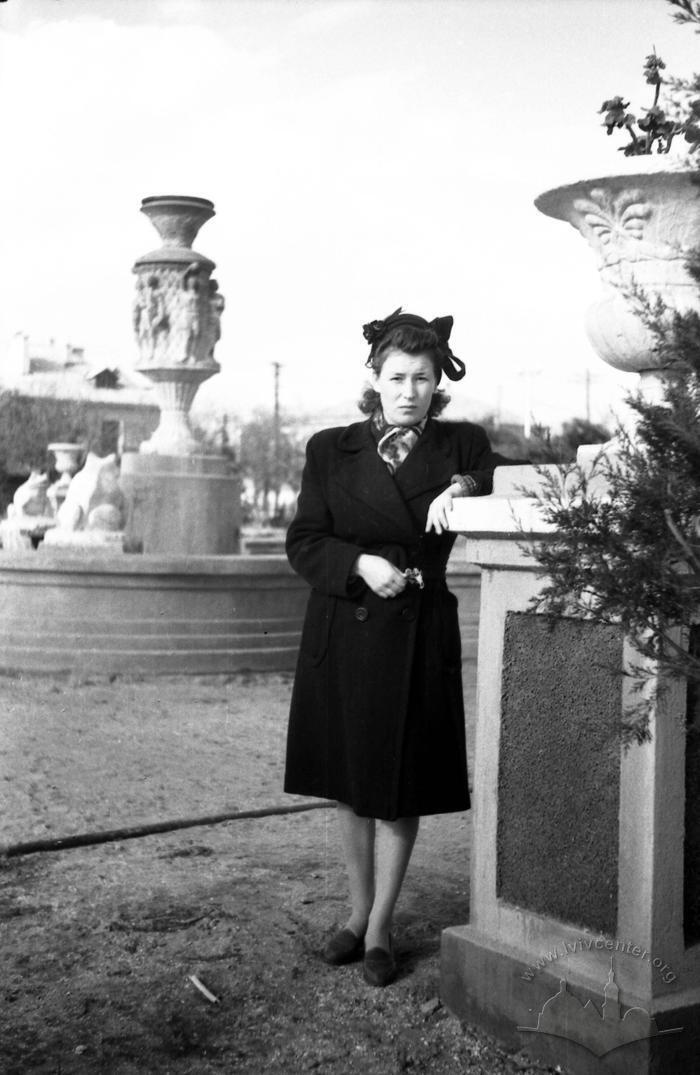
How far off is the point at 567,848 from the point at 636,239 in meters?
1.62

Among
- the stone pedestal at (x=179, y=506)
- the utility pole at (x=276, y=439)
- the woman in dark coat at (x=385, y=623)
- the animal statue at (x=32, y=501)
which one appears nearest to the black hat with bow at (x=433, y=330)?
the woman in dark coat at (x=385, y=623)

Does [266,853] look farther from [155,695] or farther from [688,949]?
[155,695]

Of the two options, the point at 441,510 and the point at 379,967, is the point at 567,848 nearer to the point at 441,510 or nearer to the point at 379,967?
the point at 379,967

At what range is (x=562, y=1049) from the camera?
360cm

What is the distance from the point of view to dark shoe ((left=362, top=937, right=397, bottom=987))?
4.14 metres

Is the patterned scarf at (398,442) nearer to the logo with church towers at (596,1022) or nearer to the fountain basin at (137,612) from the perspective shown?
the logo with church towers at (596,1022)

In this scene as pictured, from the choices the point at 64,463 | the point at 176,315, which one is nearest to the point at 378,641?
the point at 176,315

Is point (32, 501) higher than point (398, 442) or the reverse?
the reverse

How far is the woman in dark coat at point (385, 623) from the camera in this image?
4.10 meters

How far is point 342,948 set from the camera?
4.33 m

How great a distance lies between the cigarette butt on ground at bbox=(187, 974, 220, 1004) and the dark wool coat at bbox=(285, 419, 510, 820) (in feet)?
2.11

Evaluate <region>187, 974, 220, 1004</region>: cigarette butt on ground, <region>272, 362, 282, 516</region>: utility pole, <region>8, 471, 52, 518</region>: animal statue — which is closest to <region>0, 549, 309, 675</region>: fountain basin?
<region>187, 974, 220, 1004</region>: cigarette butt on ground

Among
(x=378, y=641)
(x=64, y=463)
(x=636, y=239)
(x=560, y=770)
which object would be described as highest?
(x=636, y=239)

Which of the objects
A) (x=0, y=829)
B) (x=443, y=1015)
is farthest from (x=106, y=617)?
(x=443, y=1015)
